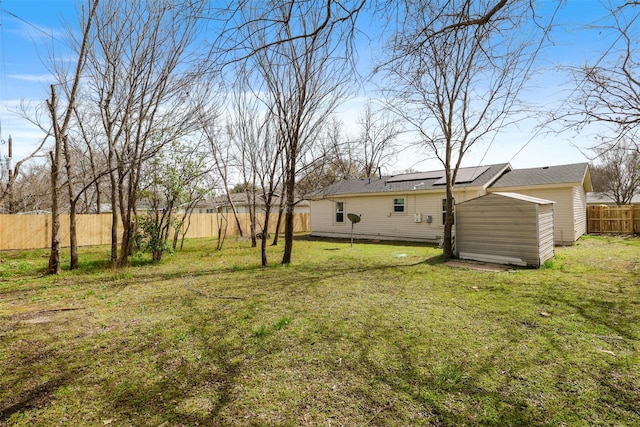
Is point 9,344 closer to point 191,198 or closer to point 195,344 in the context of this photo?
point 195,344

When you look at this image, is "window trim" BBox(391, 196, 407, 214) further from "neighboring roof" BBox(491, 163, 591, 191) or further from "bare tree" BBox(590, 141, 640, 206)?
"bare tree" BBox(590, 141, 640, 206)

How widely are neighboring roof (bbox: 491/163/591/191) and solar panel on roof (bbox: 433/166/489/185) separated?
815 mm

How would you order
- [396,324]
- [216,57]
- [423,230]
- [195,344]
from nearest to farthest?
1. [216,57]
2. [195,344]
3. [396,324]
4. [423,230]

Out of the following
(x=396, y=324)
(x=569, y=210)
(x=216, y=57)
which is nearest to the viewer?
(x=216, y=57)

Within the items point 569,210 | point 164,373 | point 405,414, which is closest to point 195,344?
point 164,373

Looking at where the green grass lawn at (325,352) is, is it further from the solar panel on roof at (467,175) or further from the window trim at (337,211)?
the window trim at (337,211)

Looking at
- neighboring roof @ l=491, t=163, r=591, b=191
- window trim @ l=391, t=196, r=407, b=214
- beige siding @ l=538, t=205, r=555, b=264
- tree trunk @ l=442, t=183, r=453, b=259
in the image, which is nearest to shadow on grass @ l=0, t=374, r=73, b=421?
tree trunk @ l=442, t=183, r=453, b=259

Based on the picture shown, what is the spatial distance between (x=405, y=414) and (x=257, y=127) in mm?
12083

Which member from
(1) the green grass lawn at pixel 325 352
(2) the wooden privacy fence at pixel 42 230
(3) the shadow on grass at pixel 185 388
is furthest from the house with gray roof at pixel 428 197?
(3) the shadow on grass at pixel 185 388

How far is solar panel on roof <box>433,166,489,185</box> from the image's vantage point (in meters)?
12.8

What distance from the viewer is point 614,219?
14.7 metres

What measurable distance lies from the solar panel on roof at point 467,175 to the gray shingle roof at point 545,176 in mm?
816

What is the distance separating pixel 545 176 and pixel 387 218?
21.4 ft

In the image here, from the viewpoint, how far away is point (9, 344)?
135 inches
